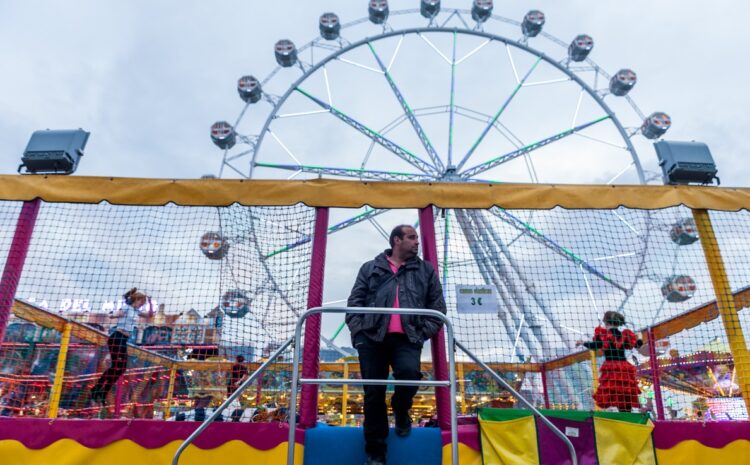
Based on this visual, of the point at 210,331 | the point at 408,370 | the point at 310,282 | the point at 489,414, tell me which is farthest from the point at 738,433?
the point at 210,331

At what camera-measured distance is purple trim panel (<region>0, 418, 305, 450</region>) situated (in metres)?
2.96

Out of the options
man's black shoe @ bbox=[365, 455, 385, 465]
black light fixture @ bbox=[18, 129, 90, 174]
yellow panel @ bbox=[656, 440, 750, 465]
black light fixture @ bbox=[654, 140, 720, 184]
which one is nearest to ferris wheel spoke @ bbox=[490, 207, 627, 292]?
black light fixture @ bbox=[654, 140, 720, 184]

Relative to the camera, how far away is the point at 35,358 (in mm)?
5375

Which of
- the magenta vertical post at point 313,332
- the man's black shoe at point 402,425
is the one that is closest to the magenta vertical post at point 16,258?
the magenta vertical post at point 313,332

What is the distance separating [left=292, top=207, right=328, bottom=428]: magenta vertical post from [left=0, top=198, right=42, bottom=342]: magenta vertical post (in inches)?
83.6

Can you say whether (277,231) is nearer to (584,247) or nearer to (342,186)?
(342,186)

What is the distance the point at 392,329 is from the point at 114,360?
3428mm

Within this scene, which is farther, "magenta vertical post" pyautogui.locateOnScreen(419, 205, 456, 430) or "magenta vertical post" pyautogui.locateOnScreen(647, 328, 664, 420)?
"magenta vertical post" pyautogui.locateOnScreen(647, 328, 664, 420)

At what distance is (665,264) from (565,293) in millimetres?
1138

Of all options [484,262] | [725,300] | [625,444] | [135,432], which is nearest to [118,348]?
[135,432]

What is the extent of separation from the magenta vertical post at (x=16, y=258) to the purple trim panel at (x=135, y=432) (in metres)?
0.77

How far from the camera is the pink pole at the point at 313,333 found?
3.10 meters

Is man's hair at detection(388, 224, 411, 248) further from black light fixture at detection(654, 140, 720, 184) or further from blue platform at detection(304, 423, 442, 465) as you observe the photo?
black light fixture at detection(654, 140, 720, 184)

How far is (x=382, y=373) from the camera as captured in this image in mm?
2943
